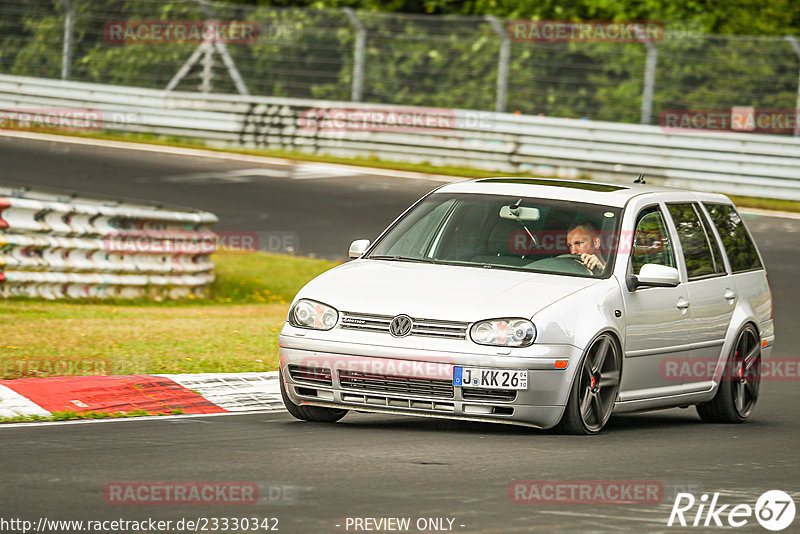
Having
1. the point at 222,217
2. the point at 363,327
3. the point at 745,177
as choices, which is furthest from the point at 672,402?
the point at 745,177

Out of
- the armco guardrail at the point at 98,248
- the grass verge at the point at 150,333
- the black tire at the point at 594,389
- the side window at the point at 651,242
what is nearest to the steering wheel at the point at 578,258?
the side window at the point at 651,242

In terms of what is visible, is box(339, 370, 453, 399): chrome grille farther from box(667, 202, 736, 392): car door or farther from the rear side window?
the rear side window

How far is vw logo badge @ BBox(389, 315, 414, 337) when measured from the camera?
335 inches

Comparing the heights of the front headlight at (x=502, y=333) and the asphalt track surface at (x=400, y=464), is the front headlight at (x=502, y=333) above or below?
above

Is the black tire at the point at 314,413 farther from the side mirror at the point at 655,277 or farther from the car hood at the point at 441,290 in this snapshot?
the side mirror at the point at 655,277

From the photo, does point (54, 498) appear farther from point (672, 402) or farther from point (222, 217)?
point (222, 217)

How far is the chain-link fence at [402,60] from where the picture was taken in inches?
1013

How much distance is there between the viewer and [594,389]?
895cm

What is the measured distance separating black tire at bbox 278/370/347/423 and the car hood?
2.34 feet

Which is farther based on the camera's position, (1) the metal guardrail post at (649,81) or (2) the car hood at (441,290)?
(1) the metal guardrail post at (649,81)

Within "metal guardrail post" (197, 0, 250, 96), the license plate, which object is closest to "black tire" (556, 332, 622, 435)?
the license plate

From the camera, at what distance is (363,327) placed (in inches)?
340

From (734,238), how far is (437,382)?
3652 mm

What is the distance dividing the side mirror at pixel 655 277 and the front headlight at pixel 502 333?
119 centimetres
